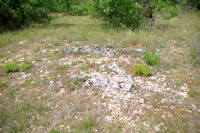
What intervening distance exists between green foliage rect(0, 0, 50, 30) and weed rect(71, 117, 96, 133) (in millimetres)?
9115

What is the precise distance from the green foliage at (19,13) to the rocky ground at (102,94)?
5239mm

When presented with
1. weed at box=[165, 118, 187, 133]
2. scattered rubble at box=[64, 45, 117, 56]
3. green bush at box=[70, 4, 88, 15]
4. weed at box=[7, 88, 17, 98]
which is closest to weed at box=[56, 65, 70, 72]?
scattered rubble at box=[64, 45, 117, 56]

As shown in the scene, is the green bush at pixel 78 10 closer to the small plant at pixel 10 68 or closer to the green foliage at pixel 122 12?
the green foliage at pixel 122 12

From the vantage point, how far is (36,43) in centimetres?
733

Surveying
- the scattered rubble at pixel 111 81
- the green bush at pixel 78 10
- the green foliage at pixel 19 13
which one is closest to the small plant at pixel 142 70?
the scattered rubble at pixel 111 81

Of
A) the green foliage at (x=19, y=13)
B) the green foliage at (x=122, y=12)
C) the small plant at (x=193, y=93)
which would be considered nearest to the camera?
the small plant at (x=193, y=93)

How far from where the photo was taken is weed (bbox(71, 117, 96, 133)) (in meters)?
2.86

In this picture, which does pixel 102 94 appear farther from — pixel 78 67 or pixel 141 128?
pixel 78 67

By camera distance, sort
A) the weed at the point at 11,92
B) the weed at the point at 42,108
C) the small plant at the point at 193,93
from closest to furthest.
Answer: the weed at the point at 42,108 < the small plant at the point at 193,93 < the weed at the point at 11,92

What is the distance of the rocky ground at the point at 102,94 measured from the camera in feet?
10.0

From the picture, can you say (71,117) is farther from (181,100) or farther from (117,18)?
(117,18)

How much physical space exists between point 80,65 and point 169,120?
10.3 ft

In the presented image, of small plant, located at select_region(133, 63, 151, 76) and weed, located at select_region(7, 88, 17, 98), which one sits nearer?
weed, located at select_region(7, 88, 17, 98)

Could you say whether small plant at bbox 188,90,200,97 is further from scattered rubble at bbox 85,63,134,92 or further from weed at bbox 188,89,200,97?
scattered rubble at bbox 85,63,134,92
